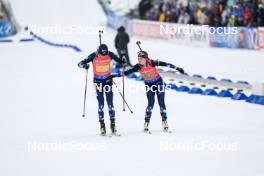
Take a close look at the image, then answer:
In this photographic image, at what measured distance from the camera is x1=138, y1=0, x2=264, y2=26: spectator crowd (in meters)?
28.1

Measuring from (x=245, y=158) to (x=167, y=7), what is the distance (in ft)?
76.4

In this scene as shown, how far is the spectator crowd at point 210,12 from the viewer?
28109 mm

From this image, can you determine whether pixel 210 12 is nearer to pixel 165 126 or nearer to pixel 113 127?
pixel 165 126

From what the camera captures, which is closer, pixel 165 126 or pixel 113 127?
pixel 113 127

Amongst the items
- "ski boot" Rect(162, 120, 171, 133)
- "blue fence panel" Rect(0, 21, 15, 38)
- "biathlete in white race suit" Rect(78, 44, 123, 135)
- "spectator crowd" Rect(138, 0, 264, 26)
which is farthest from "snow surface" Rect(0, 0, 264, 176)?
"blue fence panel" Rect(0, 21, 15, 38)

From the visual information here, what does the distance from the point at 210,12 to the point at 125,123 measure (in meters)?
15.2

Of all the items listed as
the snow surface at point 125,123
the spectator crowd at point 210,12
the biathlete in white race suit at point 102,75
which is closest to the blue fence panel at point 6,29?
the snow surface at point 125,123

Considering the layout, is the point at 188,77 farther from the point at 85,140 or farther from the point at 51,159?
the point at 51,159

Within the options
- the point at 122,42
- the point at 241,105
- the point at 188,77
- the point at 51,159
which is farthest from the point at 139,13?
the point at 51,159

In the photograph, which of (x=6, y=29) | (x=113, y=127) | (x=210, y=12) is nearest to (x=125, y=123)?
(x=113, y=127)

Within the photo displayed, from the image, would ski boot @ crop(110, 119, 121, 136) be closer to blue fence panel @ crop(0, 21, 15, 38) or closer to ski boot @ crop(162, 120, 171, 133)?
ski boot @ crop(162, 120, 171, 133)

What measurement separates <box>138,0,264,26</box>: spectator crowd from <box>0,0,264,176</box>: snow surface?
155cm

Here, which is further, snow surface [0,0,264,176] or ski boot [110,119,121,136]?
ski boot [110,119,121,136]

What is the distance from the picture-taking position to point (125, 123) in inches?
641
